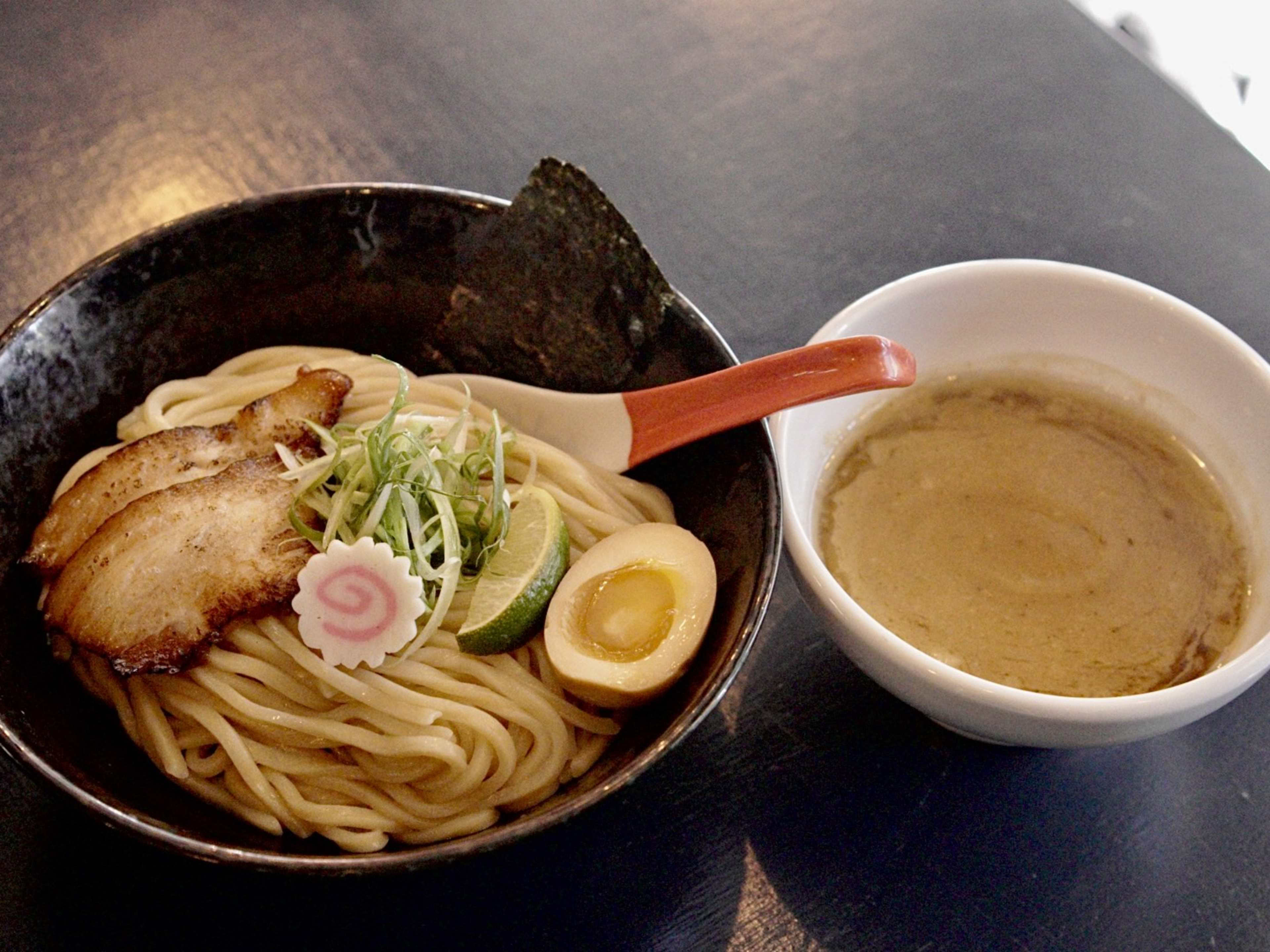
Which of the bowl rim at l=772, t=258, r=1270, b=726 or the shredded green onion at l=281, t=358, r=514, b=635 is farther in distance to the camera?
the shredded green onion at l=281, t=358, r=514, b=635

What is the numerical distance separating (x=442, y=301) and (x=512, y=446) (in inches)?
12.4

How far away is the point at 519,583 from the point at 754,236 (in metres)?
1.09

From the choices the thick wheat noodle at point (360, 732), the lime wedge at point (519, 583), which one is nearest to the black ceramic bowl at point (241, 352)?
the thick wheat noodle at point (360, 732)

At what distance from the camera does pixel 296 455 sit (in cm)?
159

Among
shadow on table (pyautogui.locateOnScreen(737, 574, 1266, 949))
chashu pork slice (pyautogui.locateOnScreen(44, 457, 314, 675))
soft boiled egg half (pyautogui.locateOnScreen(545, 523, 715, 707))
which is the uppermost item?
chashu pork slice (pyautogui.locateOnScreen(44, 457, 314, 675))

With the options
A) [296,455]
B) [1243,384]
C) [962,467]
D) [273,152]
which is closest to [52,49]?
[273,152]

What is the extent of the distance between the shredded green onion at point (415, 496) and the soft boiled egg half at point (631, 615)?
15 centimetres

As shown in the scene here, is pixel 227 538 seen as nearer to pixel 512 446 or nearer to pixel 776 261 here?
pixel 512 446

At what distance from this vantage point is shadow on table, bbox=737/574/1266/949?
1.41 metres

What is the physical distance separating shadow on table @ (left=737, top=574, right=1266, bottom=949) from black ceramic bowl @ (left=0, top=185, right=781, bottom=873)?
270 millimetres

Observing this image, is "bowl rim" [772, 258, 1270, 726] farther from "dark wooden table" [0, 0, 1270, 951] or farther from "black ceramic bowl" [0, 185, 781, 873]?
"dark wooden table" [0, 0, 1270, 951]

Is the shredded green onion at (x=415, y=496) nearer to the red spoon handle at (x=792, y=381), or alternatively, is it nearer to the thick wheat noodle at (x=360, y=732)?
the thick wheat noodle at (x=360, y=732)

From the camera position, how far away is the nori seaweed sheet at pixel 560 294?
164cm

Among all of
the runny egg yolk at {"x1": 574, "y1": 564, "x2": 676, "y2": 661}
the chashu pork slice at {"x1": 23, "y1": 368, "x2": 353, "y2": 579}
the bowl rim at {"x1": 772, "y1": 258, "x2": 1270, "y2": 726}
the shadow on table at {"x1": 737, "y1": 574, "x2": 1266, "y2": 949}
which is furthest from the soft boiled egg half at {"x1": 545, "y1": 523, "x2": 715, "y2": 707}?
the chashu pork slice at {"x1": 23, "y1": 368, "x2": 353, "y2": 579}
